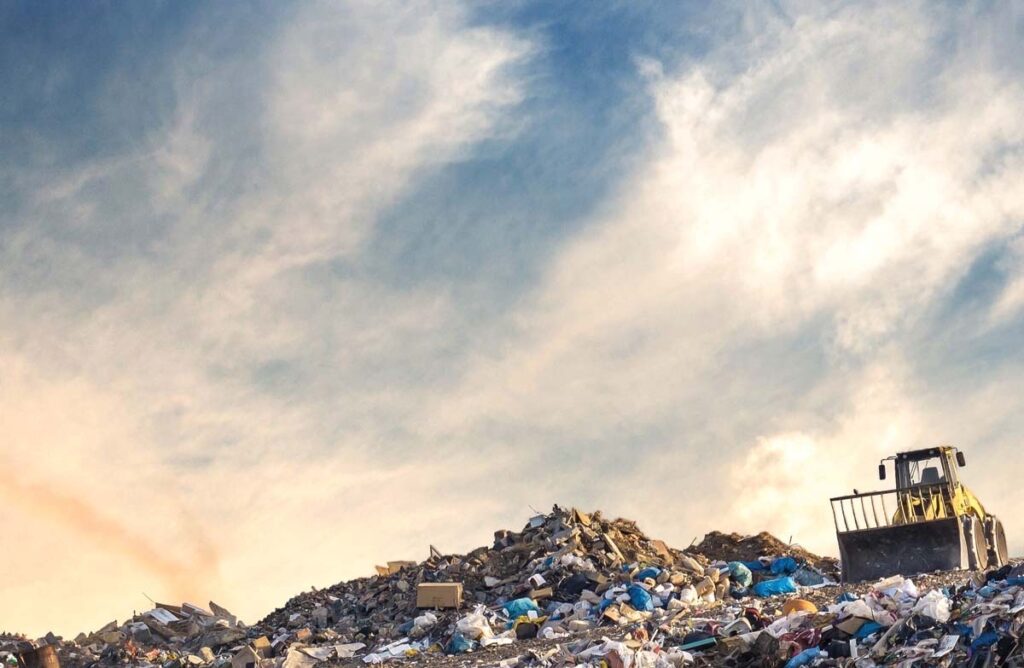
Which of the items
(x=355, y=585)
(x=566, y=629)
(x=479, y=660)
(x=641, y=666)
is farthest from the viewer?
(x=355, y=585)

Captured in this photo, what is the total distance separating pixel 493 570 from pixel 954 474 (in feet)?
28.8

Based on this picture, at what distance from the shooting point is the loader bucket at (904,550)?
53.9 feet

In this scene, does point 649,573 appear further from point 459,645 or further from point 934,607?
point 934,607

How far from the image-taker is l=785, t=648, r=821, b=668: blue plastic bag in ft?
32.9

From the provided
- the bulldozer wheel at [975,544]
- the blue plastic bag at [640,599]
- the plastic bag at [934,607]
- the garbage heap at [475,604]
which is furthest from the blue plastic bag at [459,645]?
the bulldozer wheel at [975,544]

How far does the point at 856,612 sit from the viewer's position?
1059cm

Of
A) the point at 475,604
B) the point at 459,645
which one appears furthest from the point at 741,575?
the point at 459,645

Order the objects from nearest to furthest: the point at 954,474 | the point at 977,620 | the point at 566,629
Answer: the point at 977,620 < the point at 566,629 < the point at 954,474

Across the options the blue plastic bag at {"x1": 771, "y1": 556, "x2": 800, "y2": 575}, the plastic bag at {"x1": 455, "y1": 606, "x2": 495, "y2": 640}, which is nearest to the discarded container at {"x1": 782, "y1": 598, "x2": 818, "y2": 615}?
the plastic bag at {"x1": 455, "y1": 606, "x2": 495, "y2": 640}

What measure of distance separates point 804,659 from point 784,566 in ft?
34.0

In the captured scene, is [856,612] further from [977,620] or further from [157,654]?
[157,654]

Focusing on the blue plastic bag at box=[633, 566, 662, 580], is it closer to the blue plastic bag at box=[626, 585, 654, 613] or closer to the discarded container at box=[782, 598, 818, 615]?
the blue plastic bag at box=[626, 585, 654, 613]

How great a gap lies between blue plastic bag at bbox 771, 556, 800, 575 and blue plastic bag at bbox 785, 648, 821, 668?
393 inches

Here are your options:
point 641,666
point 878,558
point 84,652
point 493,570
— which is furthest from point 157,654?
point 878,558
